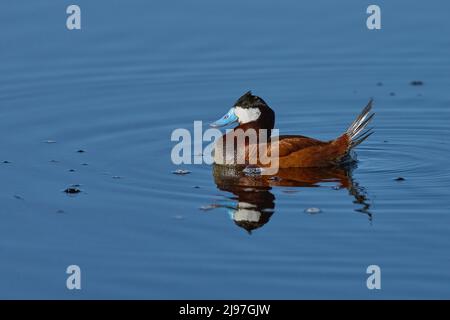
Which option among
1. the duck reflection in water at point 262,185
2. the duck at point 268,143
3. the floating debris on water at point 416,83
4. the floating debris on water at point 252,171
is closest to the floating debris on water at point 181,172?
the duck reflection in water at point 262,185

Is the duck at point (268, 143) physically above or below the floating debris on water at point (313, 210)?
above

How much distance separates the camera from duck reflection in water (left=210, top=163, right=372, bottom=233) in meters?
10.2

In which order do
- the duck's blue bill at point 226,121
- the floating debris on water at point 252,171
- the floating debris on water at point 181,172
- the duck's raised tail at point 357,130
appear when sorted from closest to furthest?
the floating debris on water at point 181,172, the floating debris on water at point 252,171, the duck's raised tail at point 357,130, the duck's blue bill at point 226,121

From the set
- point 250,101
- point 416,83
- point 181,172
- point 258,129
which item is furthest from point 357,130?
point 416,83

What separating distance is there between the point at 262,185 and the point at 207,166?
1.09 metres

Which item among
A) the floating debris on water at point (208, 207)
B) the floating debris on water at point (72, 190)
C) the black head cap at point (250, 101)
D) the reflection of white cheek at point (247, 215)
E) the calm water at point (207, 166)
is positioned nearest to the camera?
the calm water at point (207, 166)

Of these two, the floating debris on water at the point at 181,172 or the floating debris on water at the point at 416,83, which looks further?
the floating debris on water at the point at 416,83

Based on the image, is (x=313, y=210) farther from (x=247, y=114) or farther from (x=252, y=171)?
(x=247, y=114)

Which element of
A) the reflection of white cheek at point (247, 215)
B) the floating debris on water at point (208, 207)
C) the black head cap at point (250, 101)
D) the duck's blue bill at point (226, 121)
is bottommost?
the reflection of white cheek at point (247, 215)

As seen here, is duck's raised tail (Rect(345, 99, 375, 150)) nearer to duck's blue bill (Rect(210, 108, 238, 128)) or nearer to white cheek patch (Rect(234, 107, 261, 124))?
white cheek patch (Rect(234, 107, 261, 124))

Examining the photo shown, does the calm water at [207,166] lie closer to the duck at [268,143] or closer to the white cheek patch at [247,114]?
the duck at [268,143]

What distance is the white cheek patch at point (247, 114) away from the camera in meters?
12.4

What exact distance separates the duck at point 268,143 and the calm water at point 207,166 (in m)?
0.27

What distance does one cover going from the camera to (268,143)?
12.0m
